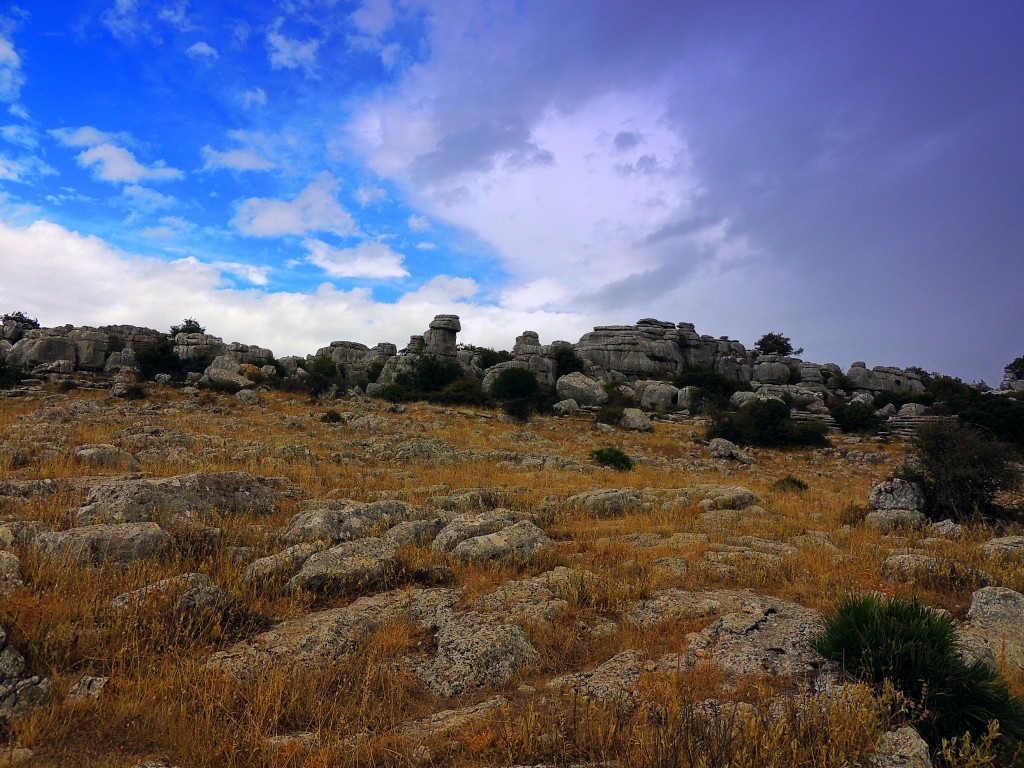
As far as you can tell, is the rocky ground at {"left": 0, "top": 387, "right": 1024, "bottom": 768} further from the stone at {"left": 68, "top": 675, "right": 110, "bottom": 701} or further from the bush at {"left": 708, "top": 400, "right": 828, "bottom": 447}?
the bush at {"left": 708, "top": 400, "right": 828, "bottom": 447}

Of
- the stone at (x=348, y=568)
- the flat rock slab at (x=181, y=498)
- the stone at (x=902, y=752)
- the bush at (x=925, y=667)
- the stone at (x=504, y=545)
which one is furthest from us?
the flat rock slab at (x=181, y=498)

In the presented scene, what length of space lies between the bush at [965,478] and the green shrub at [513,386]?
25031mm

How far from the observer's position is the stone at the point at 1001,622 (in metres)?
4.70

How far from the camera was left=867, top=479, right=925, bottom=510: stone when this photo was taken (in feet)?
37.6

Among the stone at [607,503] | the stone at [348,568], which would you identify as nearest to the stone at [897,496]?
the stone at [607,503]

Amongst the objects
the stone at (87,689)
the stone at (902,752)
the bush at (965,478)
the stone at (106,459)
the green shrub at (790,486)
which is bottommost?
the stone at (87,689)

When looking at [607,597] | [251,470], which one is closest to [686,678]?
[607,597]

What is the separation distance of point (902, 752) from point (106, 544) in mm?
7642

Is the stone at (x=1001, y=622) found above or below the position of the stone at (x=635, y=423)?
below

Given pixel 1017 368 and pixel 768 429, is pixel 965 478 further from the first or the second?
pixel 1017 368

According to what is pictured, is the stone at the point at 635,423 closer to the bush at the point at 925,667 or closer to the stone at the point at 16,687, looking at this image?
the bush at the point at 925,667

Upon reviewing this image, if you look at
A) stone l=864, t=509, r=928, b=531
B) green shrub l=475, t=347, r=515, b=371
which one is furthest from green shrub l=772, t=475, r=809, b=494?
green shrub l=475, t=347, r=515, b=371

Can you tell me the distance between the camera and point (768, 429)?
98.0 feet

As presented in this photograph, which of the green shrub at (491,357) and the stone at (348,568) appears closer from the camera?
the stone at (348,568)
